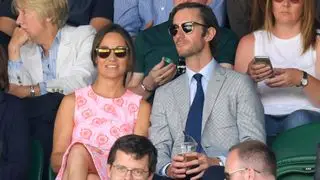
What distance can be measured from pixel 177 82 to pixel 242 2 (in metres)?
1.59

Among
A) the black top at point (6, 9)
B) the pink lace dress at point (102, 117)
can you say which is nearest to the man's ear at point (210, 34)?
the pink lace dress at point (102, 117)

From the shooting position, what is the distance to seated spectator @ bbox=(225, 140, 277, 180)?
560 centimetres

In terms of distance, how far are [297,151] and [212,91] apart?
773mm

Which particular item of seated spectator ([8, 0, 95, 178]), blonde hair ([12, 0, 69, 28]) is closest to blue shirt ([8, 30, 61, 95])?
seated spectator ([8, 0, 95, 178])

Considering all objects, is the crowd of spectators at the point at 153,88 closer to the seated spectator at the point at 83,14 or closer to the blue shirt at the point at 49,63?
the blue shirt at the point at 49,63

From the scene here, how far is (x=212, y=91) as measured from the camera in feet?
23.1

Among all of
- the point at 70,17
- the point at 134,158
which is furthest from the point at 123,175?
the point at 70,17

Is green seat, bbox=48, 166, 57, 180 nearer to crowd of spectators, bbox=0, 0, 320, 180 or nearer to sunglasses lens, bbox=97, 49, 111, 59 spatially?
crowd of spectators, bbox=0, 0, 320, 180

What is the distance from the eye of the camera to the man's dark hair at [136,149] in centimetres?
609

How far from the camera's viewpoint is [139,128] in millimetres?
7133

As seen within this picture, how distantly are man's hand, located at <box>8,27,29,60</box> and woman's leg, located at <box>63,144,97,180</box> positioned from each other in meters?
1.57

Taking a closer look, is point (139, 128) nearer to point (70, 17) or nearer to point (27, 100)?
point (27, 100)

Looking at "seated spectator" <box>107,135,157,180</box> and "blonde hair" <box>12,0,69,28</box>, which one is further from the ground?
"blonde hair" <box>12,0,69,28</box>

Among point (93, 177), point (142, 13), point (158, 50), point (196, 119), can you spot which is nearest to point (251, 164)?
point (93, 177)
